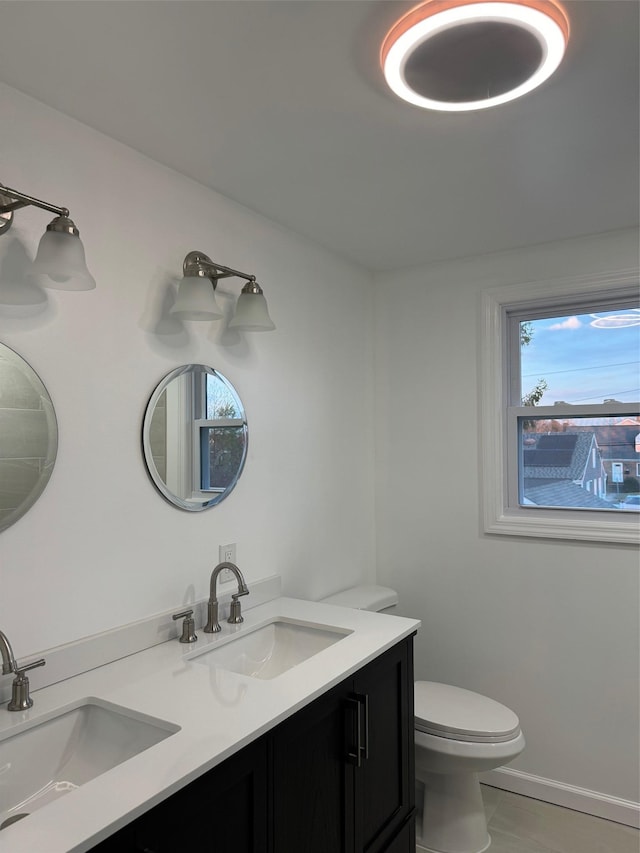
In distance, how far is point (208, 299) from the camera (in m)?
1.85

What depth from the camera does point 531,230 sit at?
8.35 ft

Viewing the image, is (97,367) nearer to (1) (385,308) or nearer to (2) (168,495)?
(2) (168,495)

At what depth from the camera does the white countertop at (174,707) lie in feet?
3.21

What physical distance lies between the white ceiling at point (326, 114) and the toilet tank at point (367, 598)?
160cm

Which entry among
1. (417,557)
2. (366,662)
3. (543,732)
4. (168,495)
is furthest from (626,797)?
(168,495)

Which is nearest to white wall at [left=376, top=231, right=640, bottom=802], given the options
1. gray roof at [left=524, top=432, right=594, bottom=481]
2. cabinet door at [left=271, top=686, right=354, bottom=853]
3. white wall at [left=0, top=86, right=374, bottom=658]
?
gray roof at [left=524, top=432, right=594, bottom=481]

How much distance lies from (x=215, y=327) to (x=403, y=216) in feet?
2.92

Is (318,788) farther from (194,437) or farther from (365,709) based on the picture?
(194,437)

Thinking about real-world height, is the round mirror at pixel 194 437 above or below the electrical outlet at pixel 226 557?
above

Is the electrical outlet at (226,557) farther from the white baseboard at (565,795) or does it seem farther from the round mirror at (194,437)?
the white baseboard at (565,795)

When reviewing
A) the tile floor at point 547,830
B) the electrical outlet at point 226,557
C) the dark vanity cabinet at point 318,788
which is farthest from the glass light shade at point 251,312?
the tile floor at point 547,830

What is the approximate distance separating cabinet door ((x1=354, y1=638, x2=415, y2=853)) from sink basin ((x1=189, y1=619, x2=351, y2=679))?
199 mm

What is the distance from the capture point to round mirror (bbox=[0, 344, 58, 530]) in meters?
1.45

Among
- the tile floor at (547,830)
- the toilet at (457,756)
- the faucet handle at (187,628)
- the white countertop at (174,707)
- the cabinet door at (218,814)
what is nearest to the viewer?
the white countertop at (174,707)
